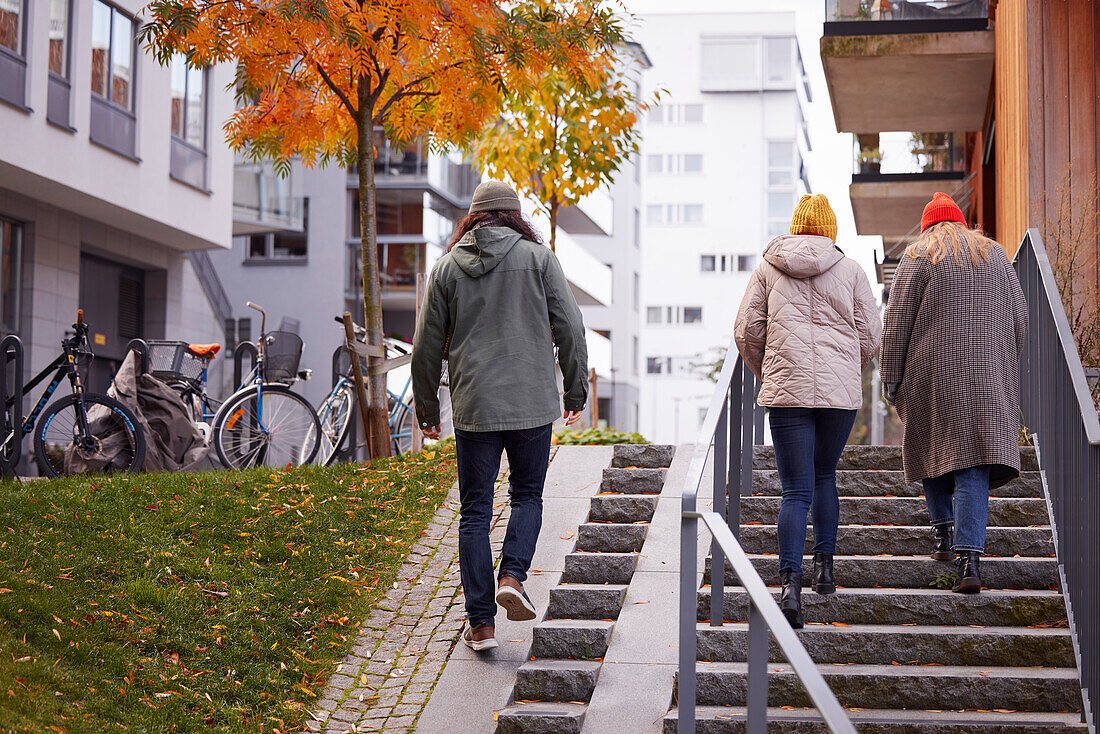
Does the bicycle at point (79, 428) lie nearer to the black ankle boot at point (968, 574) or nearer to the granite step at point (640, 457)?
the granite step at point (640, 457)

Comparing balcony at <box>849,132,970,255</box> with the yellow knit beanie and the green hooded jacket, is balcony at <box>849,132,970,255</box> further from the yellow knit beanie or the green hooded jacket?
the green hooded jacket

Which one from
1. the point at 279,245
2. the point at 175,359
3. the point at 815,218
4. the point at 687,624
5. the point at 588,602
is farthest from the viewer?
the point at 279,245

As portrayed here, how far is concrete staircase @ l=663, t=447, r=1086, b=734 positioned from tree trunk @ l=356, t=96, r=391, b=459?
12.8 feet

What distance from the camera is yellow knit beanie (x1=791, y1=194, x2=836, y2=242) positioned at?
538cm

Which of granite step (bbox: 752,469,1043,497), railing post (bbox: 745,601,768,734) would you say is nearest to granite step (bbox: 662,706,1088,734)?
railing post (bbox: 745,601,768,734)

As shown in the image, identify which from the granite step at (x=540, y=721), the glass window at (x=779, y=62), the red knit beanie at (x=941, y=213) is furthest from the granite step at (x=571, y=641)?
the glass window at (x=779, y=62)

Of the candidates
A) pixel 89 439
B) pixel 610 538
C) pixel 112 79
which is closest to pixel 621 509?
pixel 610 538

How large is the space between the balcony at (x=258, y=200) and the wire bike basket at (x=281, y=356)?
18.0 m

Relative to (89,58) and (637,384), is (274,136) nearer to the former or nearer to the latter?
(89,58)

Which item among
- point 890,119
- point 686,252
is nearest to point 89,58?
point 890,119

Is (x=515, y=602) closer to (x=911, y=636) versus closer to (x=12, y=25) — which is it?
(x=911, y=636)

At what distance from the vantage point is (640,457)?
7844mm

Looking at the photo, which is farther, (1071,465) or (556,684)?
(556,684)

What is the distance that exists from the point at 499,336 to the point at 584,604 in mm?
1398
